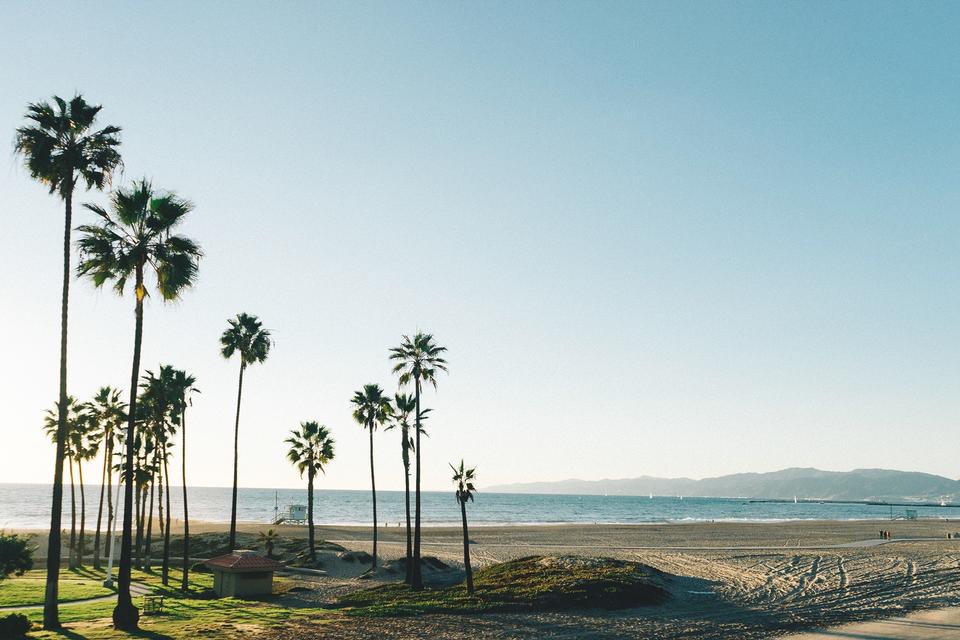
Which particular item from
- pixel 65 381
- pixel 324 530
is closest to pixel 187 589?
pixel 65 381

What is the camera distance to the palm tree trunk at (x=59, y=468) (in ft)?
89.2

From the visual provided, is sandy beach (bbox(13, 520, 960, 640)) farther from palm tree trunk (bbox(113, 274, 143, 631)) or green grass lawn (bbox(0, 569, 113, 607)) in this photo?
green grass lawn (bbox(0, 569, 113, 607))

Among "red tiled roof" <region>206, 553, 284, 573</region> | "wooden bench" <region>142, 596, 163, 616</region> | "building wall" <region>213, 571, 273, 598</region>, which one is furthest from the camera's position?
"building wall" <region>213, 571, 273, 598</region>

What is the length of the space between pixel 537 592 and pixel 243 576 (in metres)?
18.4

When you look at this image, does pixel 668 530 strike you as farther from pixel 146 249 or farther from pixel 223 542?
pixel 146 249

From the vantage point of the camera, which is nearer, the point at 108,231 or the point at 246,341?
the point at 108,231

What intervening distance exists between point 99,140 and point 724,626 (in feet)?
118

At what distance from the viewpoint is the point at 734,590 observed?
42062 millimetres

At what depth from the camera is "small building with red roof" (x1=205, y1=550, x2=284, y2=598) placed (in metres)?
41.3

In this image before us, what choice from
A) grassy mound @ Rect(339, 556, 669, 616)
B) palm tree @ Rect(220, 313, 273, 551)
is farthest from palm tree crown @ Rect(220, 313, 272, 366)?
grassy mound @ Rect(339, 556, 669, 616)

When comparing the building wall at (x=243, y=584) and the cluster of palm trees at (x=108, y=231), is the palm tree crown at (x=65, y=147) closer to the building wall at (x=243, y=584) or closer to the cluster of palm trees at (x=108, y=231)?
the cluster of palm trees at (x=108, y=231)

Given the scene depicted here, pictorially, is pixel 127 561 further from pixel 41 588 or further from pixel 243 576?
pixel 41 588

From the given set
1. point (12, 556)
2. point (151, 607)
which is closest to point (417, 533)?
point (151, 607)

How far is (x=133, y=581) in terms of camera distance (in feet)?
158
